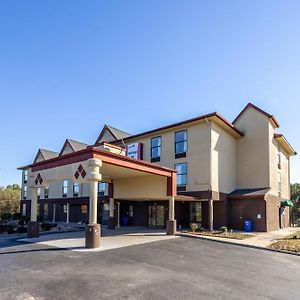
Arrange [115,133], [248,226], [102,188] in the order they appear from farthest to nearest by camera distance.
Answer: [115,133] < [102,188] < [248,226]

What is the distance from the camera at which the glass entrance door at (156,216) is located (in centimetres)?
2670

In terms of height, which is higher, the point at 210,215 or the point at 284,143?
the point at 284,143

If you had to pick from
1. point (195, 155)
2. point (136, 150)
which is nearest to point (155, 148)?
point (136, 150)

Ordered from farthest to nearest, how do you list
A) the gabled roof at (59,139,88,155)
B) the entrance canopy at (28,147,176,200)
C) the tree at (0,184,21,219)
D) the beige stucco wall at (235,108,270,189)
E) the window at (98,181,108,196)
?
1. the tree at (0,184,21,219)
2. the gabled roof at (59,139,88,155)
3. the window at (98,181,108,196)
4. the beige stucco wall at (235,108,270,189)
5. the entrance canopy at (28,147,176,200)

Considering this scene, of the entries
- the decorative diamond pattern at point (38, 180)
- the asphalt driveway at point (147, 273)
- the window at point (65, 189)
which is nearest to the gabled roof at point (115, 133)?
the window at point (65, 189)

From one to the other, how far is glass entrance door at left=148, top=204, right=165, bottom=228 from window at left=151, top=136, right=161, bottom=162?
4123 mm

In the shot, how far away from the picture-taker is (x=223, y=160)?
26125 millimetres

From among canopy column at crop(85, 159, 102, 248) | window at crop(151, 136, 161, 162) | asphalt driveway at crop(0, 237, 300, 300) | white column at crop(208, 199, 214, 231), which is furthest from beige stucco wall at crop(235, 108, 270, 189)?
canopy column at crop(85, 159, 102, 248)

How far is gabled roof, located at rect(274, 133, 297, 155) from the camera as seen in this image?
2855 centimetres

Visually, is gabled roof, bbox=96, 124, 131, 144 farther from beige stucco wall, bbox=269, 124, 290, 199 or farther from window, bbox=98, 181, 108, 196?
beige stucco wall, bbox=269, 124, 290, 199

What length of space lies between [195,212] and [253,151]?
7.38 metres

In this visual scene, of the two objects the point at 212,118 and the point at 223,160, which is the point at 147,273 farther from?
the point at 223,160

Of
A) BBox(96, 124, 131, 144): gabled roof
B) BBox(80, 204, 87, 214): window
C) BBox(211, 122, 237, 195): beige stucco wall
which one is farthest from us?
BBox(80, 204, 87, 214): window

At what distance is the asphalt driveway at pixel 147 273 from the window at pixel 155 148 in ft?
43.9
